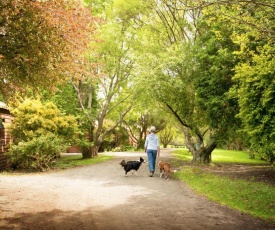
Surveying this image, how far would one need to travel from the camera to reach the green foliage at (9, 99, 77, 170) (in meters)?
15.4

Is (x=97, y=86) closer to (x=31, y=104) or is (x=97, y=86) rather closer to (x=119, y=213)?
(x=31, y=104)

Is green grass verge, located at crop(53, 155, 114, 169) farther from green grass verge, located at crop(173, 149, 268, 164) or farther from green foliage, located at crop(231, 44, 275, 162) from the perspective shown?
green foliage, located at crop(231, 44, 275, 162)

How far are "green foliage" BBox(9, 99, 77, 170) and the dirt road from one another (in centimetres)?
500

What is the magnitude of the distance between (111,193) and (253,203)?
14.4 feet

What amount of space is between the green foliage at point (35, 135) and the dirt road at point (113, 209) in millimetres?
5002

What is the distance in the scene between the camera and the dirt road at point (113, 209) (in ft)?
19.2

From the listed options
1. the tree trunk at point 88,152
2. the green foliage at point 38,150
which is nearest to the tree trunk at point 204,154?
the tree trunk at point 88,152

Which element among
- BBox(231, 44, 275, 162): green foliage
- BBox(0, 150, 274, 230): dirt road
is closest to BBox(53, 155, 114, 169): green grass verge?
BBox(0, 150, 274, 230): dirt road

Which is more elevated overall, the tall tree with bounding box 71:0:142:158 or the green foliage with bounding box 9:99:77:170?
the tall tree with bounding box 71:0:142:158

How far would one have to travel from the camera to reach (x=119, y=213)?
22.1 feet

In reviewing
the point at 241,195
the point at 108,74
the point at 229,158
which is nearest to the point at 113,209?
the point at 241,195

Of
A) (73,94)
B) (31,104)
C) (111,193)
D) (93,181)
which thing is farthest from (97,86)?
(111,193)

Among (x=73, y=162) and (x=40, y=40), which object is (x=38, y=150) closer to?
(x=73, y=162)

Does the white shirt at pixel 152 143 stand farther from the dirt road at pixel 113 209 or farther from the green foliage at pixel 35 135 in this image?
the green foliage at pixel 35 135
